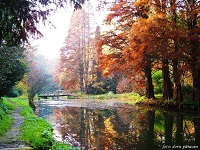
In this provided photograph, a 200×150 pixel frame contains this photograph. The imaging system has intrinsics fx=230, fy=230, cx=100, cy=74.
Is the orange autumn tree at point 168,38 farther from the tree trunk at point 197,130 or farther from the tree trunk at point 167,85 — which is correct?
the tree trunk at point 197,130

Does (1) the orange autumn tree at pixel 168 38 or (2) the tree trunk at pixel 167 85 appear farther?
(2) the tree trunk at pixel 167 85

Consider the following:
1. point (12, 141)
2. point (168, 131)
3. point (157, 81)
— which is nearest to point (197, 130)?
point (168, 131)

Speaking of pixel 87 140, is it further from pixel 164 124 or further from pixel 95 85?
pixel 95 85

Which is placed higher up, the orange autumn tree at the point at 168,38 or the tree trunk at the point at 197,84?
the orange autumn tree at the point at 168,38

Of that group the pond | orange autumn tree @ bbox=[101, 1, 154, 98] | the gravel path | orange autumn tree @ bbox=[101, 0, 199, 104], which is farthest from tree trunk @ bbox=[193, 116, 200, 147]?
orange autumn tree @ bbox=[101, 1, 154, 98]

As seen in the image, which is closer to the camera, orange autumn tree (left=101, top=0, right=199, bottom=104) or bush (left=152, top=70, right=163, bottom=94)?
orange autumn tree (left=101, top=0, right=199, bottom=104)

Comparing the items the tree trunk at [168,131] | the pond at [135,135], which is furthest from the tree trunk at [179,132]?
the tree trunk at [168,131]

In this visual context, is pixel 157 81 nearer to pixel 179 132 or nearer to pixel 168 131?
pixel 168 131

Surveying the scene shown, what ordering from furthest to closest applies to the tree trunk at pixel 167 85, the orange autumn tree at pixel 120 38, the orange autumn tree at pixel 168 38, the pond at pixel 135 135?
the orange autumn tree at pixel 120 38, the tree trunk at pixel 167 85, the orange autumn tree at pixel 168 38, the pond at pixel 135 135

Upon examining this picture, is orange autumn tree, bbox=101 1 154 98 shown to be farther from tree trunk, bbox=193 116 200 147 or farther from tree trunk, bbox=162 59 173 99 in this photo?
tree trunk, bbox=193 116 200 147

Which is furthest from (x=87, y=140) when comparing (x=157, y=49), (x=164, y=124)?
(x=157, y=49)

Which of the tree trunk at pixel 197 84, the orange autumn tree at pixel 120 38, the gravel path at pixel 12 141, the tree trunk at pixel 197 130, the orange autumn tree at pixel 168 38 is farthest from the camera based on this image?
the orange autumn tree at pixel 120 38

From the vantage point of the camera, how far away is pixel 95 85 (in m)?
38.9

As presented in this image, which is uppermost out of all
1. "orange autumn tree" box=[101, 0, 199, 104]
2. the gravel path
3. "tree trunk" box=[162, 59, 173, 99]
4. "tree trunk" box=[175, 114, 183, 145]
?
"orange autumn tree" box=[101, 0, 199, 104]
